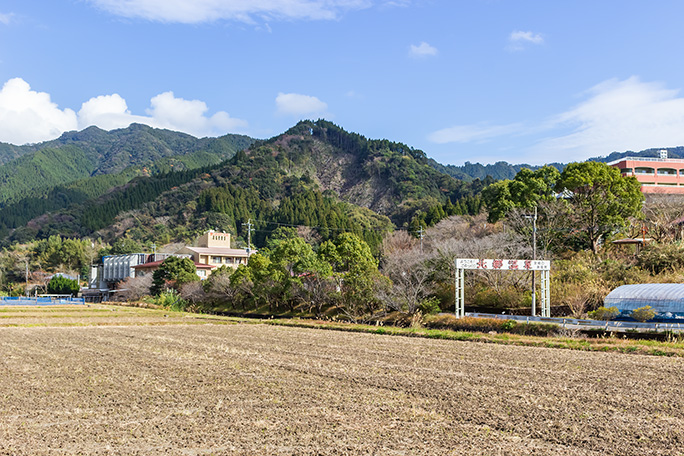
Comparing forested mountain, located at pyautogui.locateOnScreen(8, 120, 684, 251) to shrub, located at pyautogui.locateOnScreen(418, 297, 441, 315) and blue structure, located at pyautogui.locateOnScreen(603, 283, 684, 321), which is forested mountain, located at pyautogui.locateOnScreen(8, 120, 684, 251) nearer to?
shrub, located at pyautogui.locateOnScreen(418, 297, 441, 315)

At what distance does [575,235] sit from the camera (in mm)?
36344

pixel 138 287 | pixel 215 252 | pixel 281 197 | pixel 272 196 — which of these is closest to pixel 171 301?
pixel 138 287

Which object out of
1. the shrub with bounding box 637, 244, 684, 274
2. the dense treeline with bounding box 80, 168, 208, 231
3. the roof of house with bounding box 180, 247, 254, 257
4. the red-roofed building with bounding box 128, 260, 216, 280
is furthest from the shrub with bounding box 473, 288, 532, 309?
the dense treeline with bounding box 80, 168, 208, 231

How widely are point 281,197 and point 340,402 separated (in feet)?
355

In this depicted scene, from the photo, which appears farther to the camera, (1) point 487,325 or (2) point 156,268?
(2) point 156,268

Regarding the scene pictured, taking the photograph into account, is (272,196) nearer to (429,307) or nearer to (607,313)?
(429,307)

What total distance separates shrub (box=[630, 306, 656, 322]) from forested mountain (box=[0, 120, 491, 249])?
43.3m

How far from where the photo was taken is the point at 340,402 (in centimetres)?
927

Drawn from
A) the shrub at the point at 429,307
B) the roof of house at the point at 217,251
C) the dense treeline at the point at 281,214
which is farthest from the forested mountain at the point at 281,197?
the shrub at the point at 429,307

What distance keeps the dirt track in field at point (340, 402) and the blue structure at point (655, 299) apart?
599 centimetres

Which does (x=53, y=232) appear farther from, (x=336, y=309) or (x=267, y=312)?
(x=336, y=309)

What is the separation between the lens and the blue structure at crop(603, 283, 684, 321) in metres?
19.4

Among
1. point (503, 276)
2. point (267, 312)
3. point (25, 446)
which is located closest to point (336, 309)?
point (267, 312)

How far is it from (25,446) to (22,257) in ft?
281
